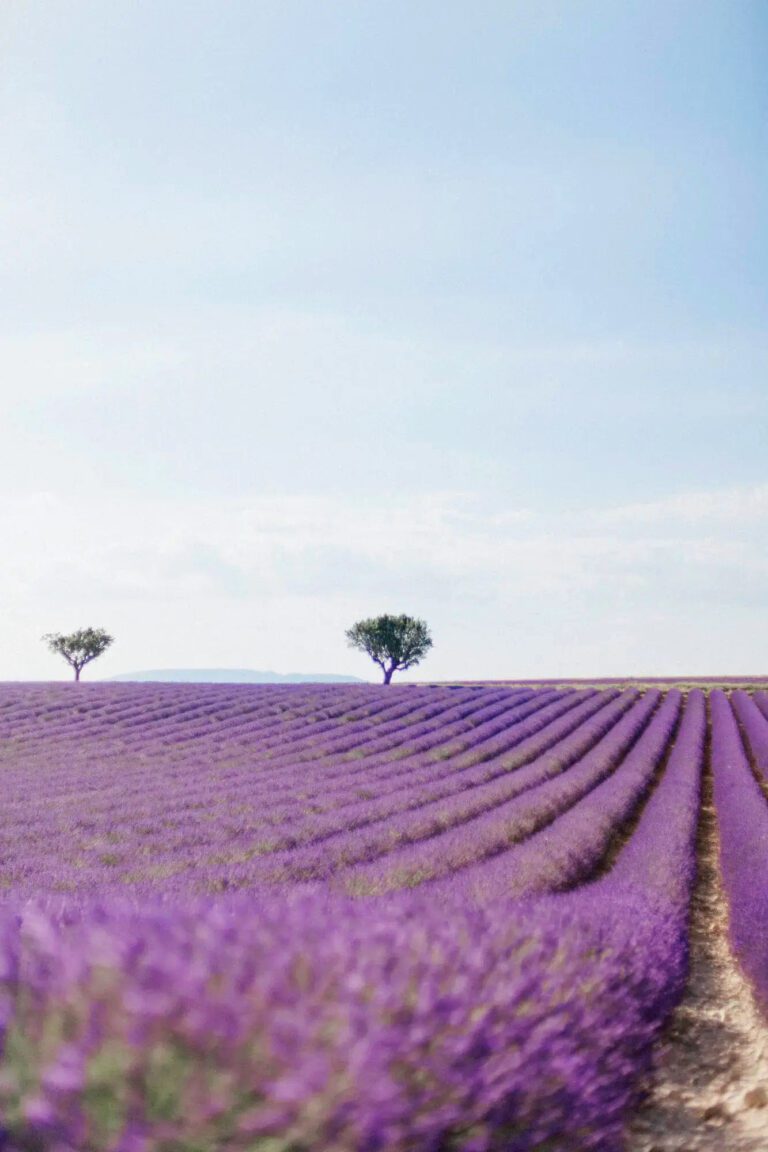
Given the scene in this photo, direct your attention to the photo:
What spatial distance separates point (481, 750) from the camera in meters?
16.1

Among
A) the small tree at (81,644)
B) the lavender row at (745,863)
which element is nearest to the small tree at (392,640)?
the small tree at (81,644)

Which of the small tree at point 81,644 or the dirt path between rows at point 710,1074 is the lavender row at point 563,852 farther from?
the small tree at point 81,644

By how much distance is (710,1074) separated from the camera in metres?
4.09

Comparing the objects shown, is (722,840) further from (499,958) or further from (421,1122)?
(421,1122)

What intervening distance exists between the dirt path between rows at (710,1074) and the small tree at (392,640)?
4110cm

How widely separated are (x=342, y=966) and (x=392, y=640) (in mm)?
45151

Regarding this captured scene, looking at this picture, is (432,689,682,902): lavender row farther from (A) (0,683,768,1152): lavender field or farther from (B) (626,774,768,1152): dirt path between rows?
(B) (626,774,768,1152): dirt path between rows

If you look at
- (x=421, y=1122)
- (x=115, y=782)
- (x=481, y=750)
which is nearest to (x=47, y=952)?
(x=421, y=1122)

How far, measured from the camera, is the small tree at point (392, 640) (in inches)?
1859

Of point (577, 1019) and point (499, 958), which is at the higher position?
point (499, 958)

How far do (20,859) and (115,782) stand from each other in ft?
17.9

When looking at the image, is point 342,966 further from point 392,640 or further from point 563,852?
point 392,640

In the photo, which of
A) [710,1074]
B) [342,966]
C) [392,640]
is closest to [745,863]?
[710,1074]

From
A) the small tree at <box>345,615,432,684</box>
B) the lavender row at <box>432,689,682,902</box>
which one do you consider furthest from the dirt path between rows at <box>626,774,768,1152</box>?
the small tree at <box>345,615,432,684</box>
